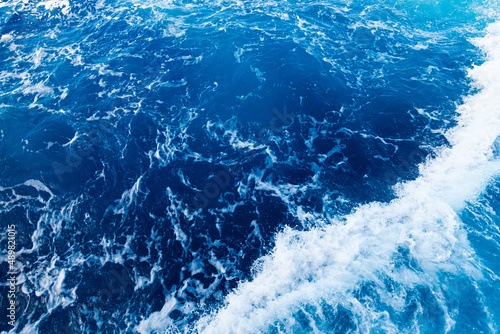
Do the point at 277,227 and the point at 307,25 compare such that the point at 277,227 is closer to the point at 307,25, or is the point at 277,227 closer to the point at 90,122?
the point at 90,122

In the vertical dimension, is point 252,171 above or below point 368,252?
above

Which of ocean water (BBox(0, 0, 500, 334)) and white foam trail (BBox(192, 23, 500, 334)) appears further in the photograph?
ocean water (BBox(0, 0, 500, 334))

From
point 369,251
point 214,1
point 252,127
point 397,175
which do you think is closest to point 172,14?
point 214,1

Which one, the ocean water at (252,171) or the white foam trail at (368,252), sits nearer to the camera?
the white foam trail at (368,252)

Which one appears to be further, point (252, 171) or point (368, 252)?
point (252, 171)
